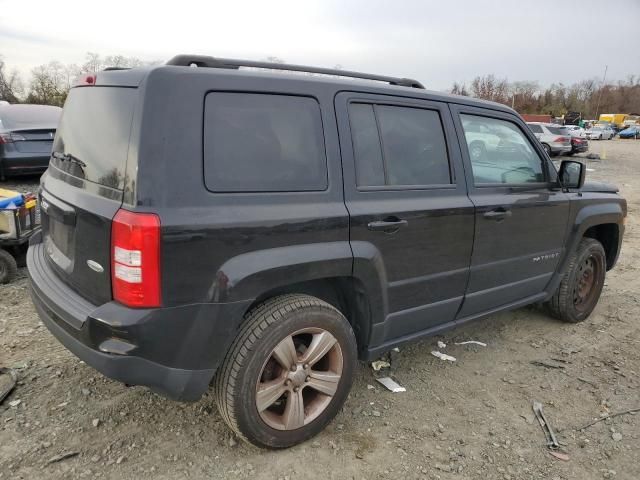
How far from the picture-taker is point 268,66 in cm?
259

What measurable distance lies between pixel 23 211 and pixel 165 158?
360cm

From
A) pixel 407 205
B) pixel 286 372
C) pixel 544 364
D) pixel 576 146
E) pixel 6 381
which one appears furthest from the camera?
pixel 576 146

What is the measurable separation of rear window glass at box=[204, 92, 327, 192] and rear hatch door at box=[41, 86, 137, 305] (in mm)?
364

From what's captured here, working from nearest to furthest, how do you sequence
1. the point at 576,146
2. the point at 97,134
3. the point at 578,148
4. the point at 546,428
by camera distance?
1. the point at 97,134
2. the point at 546,428
3. the point at 576,146
4. the point at 578,148

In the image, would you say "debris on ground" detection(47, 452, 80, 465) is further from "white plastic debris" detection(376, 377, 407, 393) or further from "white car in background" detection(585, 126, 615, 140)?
"white car in background" detection(585, 126, 615, 140)

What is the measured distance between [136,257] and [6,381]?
5.74ft

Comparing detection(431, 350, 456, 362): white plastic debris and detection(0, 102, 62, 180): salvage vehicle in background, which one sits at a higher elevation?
detection(0, 102, 62, 180): salvage vehicle in background

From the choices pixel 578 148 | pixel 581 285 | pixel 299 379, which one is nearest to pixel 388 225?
pixel 299 379

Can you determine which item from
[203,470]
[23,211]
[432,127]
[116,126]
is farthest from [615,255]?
[23,211]

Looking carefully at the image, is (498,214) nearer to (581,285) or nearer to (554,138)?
(581,285)

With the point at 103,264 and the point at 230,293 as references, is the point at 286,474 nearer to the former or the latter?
the point at 230,293

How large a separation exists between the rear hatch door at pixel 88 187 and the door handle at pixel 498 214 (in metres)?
2.24

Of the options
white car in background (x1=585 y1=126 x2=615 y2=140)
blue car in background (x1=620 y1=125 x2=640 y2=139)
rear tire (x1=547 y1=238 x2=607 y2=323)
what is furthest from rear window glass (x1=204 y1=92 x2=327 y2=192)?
blue car in background (x1=620 y1=125 x2=640 y2=139)

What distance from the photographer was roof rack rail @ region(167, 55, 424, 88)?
2.32 m
